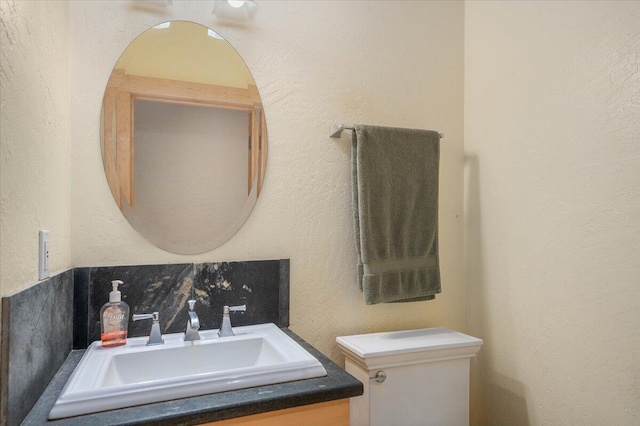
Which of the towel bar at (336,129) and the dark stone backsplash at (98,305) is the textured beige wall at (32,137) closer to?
the dark stone backsplash at (98,305)

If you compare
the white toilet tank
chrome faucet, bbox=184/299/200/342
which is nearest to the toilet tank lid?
the white toilet tank

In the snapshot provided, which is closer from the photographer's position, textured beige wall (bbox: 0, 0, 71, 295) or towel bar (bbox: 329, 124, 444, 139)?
textured beige wall (bbox: 0, 0, 71, 295)

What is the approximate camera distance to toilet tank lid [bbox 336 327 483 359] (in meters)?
1.39

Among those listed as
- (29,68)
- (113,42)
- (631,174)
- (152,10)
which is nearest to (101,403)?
(29,68)

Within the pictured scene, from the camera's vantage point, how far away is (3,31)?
0.72 meters

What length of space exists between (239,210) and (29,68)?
2.42ft

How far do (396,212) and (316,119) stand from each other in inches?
19.4

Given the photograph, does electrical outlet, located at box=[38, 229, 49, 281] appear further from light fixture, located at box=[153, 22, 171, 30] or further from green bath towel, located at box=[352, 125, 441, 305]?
green bath towel, located at box=[352, 125, 441, 305]

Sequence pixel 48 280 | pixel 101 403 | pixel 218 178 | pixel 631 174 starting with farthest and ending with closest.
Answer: pixel 218 178 < pixel 631 174 < pixel 48 280 < pixel 101 403

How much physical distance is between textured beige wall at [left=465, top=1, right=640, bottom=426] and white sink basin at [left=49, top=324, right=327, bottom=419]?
2.97 feet

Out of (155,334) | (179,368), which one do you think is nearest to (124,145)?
(155,334)

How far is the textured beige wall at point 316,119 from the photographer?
1.27 m

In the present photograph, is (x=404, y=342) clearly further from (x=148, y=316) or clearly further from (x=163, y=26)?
(x=163, y=26)

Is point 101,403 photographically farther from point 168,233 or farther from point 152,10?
point 152,10
